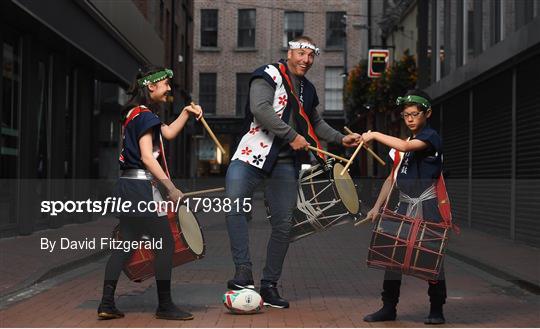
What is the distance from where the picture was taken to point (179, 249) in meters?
5.41

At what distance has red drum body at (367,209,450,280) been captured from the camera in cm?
510

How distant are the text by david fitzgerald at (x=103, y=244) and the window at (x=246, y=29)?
27537mm

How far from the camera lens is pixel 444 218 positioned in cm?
524

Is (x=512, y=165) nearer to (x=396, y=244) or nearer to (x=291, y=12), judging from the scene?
(x=396, y=244)

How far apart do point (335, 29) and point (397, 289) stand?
3813 cm

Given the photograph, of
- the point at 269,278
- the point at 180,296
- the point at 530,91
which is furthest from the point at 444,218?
the point at 530,91

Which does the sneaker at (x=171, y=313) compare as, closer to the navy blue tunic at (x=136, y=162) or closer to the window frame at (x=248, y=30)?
the navy blue tunic at (x=136, y=162)

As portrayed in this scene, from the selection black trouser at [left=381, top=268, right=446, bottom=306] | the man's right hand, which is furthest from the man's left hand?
black trouser at [left=381, top=268, right=446, bottom=306]

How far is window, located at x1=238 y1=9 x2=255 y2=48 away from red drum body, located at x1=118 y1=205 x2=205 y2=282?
108 ft

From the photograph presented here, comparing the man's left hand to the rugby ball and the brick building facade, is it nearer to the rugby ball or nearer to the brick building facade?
the rugby ball

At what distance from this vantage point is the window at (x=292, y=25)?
40688 mm

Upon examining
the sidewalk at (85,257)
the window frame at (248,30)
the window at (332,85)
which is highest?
the window frame at (248,30)

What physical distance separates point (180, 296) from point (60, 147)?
9.05 m

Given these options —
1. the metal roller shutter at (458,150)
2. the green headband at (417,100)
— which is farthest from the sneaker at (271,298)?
the metal roller shutter at (458,150)
